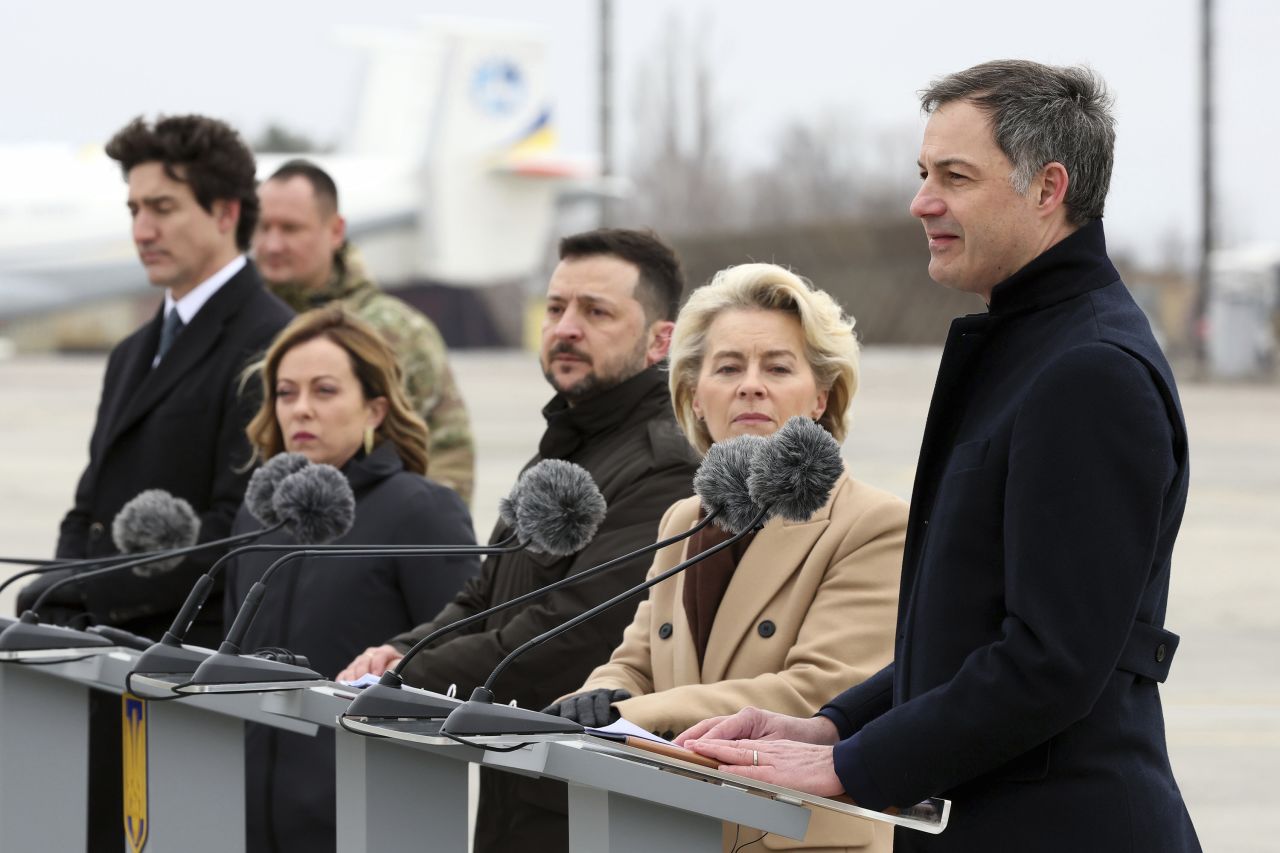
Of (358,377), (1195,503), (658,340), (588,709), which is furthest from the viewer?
(1195,503)

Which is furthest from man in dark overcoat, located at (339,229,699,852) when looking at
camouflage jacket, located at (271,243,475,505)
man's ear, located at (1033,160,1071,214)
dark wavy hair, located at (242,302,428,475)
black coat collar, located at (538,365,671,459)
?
camouflage jacket, located at (271,243,475,505)

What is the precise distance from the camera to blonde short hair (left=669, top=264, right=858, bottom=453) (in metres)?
2.89

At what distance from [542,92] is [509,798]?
4839 cm

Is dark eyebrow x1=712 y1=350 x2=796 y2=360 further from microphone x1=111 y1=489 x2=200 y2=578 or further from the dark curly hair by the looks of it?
the dark curly hair

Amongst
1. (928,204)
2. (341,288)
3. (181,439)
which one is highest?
(341,288)

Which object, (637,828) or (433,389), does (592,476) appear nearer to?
(637,828)

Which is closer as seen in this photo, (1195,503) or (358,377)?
(358,377)

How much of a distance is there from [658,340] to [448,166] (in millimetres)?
45084

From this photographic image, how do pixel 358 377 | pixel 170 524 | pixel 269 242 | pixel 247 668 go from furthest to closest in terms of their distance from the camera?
pixel 269 242 → pixel 358 377 → pixel 170 524 → pixel 247 668

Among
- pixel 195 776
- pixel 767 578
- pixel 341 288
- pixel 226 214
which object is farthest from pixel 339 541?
pixel 341 288

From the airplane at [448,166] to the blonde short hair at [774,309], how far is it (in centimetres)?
3959

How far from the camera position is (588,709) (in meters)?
2.27

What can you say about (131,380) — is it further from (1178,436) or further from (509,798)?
(1178,436)

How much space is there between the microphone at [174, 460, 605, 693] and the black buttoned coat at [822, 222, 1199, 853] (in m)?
0.43
